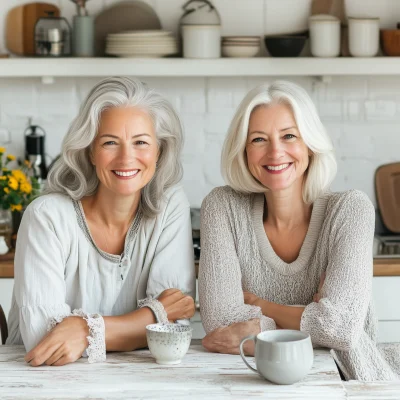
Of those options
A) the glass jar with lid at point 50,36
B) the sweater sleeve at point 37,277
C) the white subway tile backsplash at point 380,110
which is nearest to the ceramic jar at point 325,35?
the white subway tile backsplash at point 380,110

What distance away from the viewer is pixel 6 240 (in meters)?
3.46

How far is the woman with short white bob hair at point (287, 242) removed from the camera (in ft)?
6.85

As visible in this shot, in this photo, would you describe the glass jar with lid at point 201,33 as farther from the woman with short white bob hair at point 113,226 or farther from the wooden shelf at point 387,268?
the woman with short white bob hair at point 113,226

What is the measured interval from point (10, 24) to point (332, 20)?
1.40 meters

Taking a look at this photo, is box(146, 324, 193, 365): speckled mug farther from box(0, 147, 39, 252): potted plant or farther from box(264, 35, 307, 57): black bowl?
box(264, 35, 307, 57): black bowl

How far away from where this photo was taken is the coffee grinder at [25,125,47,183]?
3.80 meters

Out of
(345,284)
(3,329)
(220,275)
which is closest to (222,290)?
(220,275)

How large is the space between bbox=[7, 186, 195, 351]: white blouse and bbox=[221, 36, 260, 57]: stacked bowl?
1474 millimetres

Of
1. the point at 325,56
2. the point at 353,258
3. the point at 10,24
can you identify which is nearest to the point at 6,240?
the point at 10,24

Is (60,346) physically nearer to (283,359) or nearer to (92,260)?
(92,260)

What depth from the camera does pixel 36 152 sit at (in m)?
3.81

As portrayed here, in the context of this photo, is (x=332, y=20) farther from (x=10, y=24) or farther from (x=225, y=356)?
(x=225, y=356)

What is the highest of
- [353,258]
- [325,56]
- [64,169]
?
[325,56]

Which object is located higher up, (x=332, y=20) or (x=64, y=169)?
(x=332, y=20)
